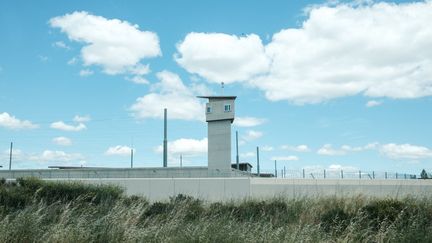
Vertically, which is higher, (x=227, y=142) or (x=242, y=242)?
(x=227, y=142)

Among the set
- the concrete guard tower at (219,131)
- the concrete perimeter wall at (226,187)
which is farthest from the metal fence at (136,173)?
the concrete perimeter wall at (226,187)

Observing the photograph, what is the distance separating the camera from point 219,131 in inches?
1918

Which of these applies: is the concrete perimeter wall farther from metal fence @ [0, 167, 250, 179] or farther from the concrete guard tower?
metal fence @ [0, 167, 250, 179]

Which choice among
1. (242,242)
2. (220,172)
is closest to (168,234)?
(242,242)

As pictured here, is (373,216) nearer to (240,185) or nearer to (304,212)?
(304,212)

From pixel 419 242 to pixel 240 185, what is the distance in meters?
23.9

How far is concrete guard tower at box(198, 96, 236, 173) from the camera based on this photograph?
4747 cm

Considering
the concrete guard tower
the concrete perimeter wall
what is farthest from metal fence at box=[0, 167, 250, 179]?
the concrete perimeter wall

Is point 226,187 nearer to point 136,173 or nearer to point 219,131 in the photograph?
point 219,131

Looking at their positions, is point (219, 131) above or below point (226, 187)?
above

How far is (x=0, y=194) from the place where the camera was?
63.5 feet

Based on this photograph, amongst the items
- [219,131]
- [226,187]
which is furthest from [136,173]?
[226,187]

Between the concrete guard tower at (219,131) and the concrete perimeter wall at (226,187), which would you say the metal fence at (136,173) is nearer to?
the concrete guard tower at (219,131)

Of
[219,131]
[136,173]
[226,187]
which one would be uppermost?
[219,131]
